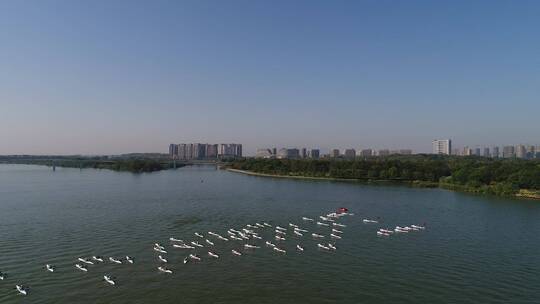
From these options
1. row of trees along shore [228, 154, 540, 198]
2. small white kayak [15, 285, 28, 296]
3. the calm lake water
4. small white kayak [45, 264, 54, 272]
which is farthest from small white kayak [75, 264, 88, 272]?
row of trees along shore [228, 154, 540, 198]

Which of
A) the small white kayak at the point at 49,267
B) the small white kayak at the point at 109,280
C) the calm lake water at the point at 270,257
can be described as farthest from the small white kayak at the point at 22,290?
the small white kayak at the point at 109,280

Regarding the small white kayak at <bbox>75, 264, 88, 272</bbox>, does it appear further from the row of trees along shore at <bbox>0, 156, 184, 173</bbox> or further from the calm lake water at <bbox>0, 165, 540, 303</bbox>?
the row of trees along shore at <bbox>0, 156, 184, 173</bbox>

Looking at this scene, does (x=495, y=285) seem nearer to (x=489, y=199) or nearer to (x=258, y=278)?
(x=258, y=278)

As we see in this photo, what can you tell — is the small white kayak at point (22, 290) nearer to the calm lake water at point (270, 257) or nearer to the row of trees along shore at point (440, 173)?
the calm lake water at point (270, 257)

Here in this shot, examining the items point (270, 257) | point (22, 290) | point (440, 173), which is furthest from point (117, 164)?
point (22, 290)

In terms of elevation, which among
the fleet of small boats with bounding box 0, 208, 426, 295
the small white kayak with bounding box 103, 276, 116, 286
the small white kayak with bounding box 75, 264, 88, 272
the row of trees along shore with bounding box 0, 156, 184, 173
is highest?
the row of trees along shore with bounding box 0, 156, 184, 173

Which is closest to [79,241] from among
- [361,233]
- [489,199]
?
[361,233]
